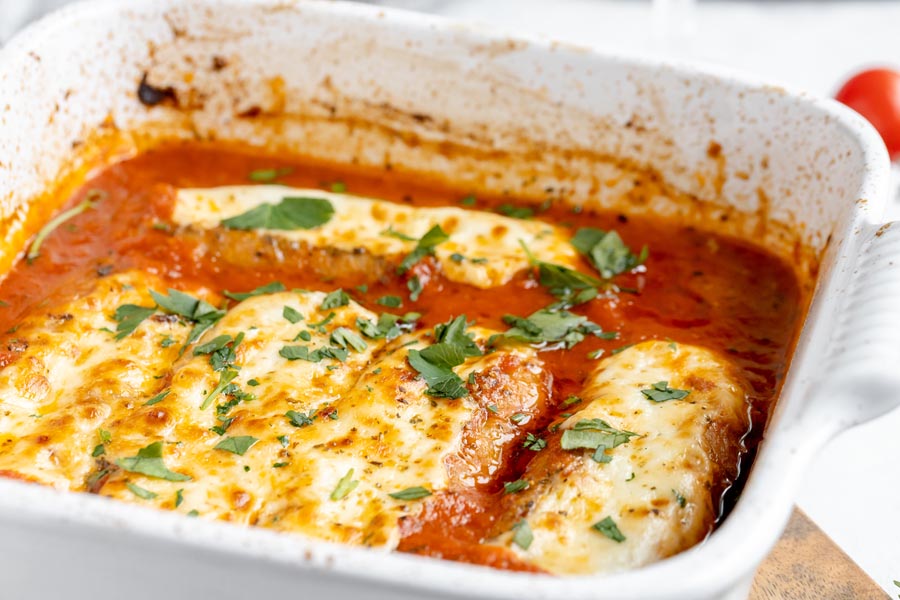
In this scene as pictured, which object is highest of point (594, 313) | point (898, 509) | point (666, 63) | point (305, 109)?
point (666, 63)

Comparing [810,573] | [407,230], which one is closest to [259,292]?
[407,230]

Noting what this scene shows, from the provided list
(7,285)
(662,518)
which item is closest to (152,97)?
(7,285)

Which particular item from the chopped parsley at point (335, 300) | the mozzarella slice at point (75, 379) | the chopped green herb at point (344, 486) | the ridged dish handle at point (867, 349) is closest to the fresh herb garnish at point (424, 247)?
the chopped parsley at point (335, 300)

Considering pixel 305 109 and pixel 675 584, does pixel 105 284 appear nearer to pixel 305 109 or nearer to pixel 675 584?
pixel 305 109

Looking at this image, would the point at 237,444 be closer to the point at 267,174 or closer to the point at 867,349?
the point at 867,349

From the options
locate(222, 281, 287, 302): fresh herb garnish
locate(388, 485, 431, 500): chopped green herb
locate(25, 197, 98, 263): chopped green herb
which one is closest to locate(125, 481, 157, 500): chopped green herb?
locate(388, 485, 431, 500): chopped green herb
